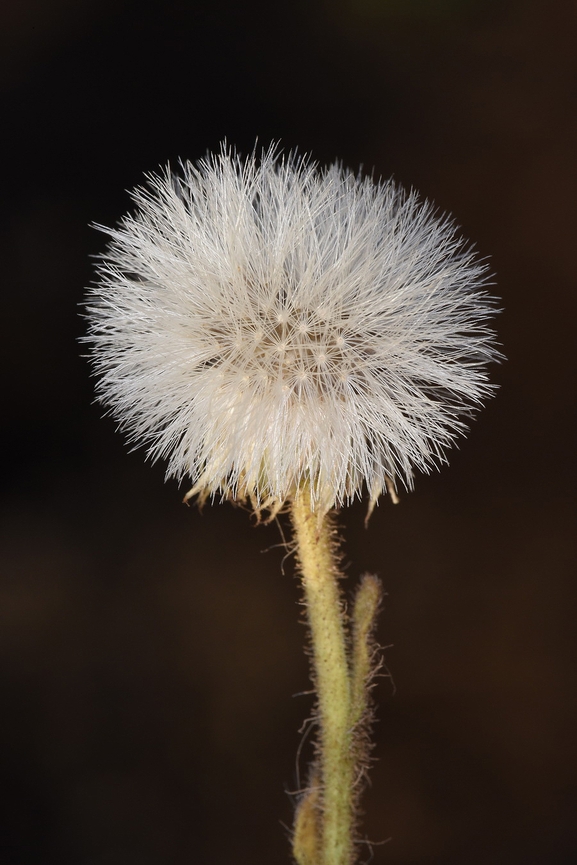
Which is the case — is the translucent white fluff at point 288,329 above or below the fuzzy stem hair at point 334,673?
above

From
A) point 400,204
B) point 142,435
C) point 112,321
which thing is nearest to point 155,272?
point 112,321

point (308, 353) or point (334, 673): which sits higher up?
point (308, 353)

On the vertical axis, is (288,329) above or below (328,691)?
above

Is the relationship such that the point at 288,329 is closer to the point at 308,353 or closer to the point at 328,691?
the point at 308,353

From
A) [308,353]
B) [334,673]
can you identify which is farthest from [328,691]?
[308,353]

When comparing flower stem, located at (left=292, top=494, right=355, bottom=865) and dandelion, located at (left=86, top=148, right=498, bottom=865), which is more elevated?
dandelion, located at (left=86, top=148, right=498, bottom=865)

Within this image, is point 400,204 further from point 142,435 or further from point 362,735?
point 362,735

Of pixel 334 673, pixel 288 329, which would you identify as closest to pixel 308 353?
pixel 288 329
